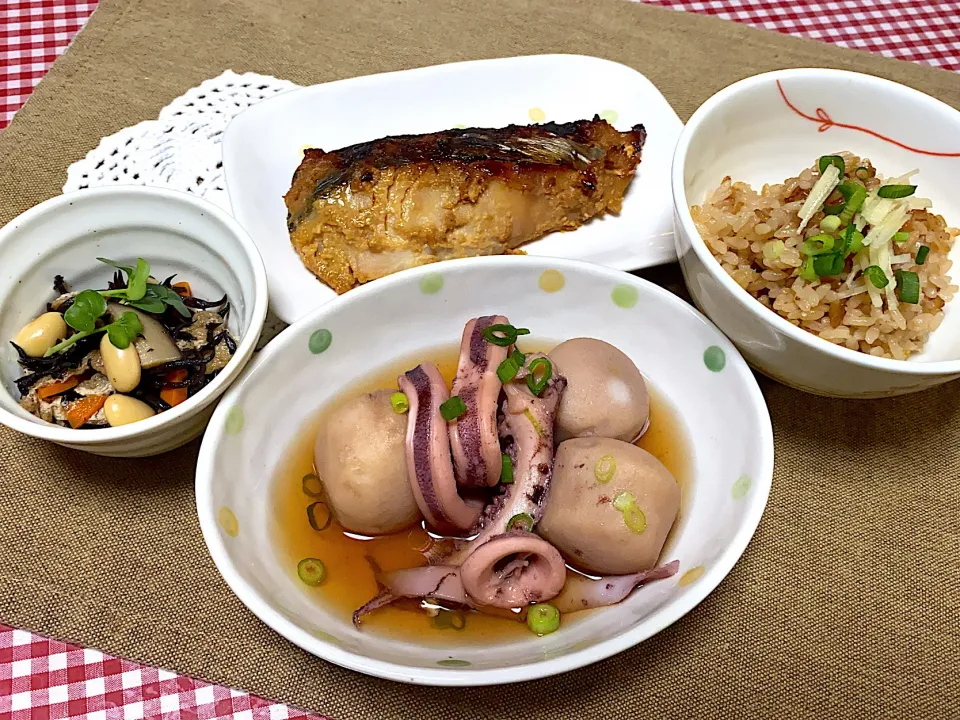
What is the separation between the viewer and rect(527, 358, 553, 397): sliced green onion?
1486 millimetres

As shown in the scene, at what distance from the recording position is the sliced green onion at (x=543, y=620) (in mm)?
1389

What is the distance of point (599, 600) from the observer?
4.68 ft

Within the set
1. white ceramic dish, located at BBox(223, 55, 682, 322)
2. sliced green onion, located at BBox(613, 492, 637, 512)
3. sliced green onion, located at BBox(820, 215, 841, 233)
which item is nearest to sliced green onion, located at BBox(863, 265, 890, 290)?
sliced green onion, located at BBox(820, 215, 841, 233)

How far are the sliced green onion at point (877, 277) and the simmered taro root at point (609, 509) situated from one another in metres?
0.61

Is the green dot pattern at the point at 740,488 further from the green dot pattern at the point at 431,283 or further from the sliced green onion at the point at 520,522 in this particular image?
the green dot pattern at the point at 431,283

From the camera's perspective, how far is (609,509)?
54.0 inches

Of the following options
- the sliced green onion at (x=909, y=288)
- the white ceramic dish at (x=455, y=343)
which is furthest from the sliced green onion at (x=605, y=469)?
the sliced green onion at (x=909, y=288)

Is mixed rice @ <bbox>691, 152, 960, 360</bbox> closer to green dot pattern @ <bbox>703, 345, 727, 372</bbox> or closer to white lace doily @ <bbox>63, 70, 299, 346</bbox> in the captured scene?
green dot pattern @ <bbox>703, 345, 727, 372</bbox>

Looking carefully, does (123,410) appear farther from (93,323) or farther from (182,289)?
(182,289)

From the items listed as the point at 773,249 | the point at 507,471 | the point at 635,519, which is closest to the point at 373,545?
the point at 507,471

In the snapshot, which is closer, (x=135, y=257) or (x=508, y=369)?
(x=508, y=369)

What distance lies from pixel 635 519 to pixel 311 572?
0.64 metres

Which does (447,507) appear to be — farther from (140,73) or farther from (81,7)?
(81,7)

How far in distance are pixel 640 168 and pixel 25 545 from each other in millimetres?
1751
